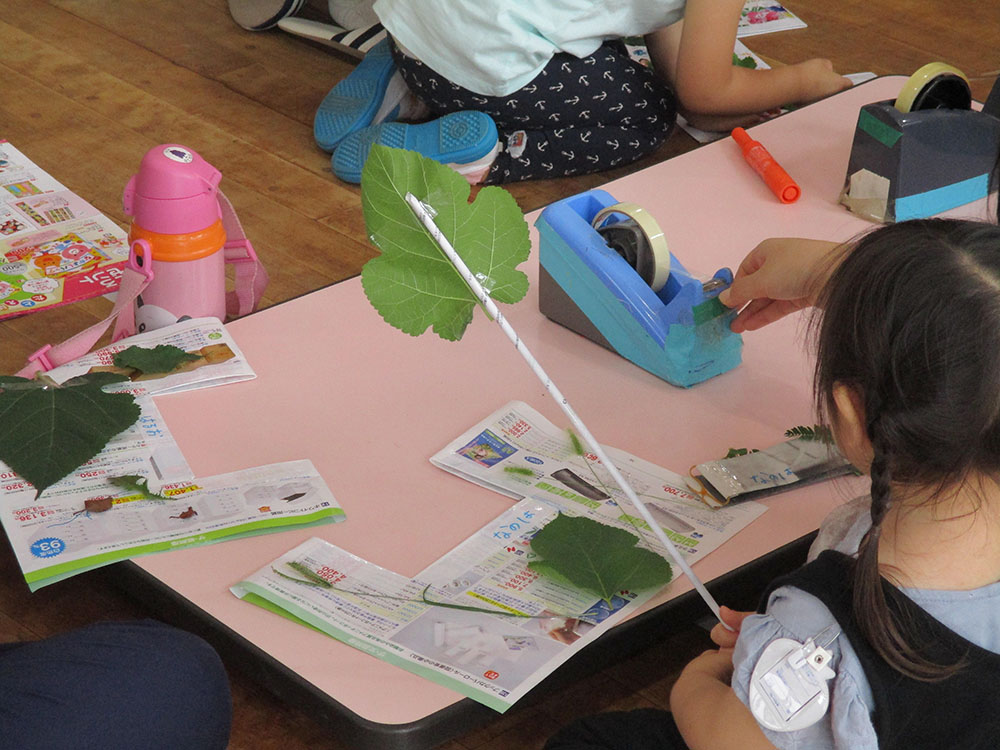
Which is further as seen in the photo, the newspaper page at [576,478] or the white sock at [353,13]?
the white sock at [353,13]

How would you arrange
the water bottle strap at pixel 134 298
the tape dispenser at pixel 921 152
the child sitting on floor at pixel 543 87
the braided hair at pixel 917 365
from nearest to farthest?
the braided hair at pixel 917 365, the water bottle strap at pixel 134 298, the tape dispenser at pixel 921 152, the child sitting on floor at pixel 543 87

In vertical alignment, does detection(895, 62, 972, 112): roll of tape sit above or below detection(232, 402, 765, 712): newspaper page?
above

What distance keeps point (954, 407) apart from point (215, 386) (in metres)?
0.77

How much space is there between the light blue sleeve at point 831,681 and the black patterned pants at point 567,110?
1246mm

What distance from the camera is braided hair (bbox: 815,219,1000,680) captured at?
677 millimetres

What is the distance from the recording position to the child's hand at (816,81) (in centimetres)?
195

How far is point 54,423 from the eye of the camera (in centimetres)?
113

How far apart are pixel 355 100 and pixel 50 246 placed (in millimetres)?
592

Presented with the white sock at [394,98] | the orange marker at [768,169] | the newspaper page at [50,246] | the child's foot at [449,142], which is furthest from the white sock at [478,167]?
the newspaper page at [50,246]

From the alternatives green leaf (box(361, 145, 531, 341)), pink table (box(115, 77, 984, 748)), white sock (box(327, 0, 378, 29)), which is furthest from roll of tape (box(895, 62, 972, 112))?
white sock (box(327, 0, 378, 29))

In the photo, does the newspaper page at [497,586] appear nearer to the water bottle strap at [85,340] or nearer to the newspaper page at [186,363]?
the newspaper page at [186,363]

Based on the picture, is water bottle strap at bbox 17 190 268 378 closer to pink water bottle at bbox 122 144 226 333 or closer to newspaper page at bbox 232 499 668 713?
pink water bottle at bbox 122 144 226 333

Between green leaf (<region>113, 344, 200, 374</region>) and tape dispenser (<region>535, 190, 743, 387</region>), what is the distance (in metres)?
0.39

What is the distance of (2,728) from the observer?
0.80 metres
